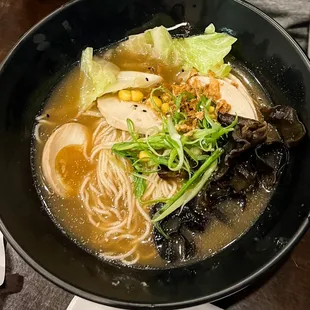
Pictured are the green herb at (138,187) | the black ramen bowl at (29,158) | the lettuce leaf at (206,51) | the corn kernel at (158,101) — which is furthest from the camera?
the lettuce leaf at (206,51)

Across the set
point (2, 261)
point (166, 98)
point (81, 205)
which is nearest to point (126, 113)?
point (166, 98)

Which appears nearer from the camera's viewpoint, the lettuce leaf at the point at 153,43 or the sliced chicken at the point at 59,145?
the sliced chicken at the point at 59,145

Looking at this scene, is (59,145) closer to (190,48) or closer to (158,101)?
(158,101)

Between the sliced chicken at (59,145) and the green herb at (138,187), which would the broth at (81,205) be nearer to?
the sliced chicken at (59,145)

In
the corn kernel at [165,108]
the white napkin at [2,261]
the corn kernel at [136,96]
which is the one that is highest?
the corn kernel at [136,96]

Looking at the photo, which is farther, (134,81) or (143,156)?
(134,81)

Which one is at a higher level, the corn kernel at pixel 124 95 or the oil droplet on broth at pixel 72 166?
the corn kernel at pixel 124 95

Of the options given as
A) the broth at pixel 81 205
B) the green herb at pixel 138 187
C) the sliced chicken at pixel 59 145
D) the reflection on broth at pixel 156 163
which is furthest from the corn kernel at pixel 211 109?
the sliced chicken at pixel 59 145
